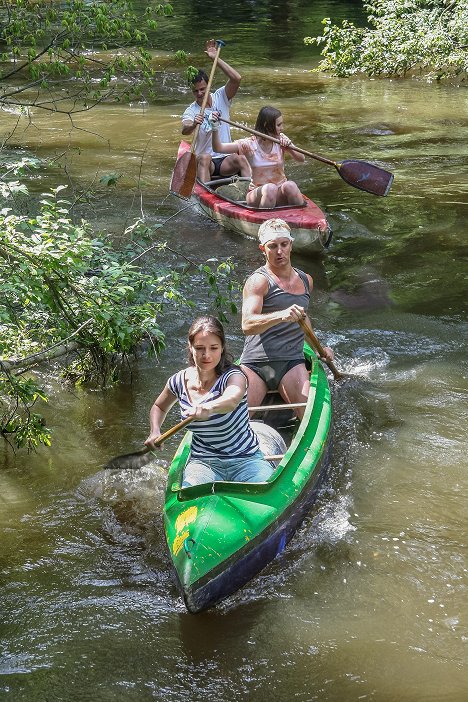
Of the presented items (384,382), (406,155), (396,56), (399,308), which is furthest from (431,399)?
(396,56)

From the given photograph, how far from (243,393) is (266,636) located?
1163 millimetres

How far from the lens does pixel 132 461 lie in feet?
17.2

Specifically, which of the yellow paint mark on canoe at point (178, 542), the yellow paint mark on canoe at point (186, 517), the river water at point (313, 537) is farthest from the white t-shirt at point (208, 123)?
the yellow paint mark on canoe at point (178, 542)

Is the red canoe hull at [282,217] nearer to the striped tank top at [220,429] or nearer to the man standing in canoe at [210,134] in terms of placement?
the man standing in canoe at [210,134]

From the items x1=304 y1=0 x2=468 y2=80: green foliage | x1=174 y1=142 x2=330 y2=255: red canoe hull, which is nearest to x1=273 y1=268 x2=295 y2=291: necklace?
x1=174 y1=142 x2=330 y2=255: red canoe hull

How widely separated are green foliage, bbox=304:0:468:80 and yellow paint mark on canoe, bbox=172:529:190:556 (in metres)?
12.8

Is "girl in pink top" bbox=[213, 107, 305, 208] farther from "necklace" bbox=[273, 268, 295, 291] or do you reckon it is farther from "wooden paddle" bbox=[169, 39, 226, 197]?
"necklace" bbox=[273, 268, 295, 291]

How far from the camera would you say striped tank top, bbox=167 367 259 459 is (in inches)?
184

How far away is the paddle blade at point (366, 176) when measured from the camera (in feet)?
31.6

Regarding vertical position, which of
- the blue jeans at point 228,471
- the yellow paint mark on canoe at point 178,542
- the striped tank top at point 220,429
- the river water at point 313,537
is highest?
the striped tank top at point 220,429

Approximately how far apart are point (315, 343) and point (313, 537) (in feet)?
4.72

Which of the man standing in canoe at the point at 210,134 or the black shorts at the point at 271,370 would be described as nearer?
the black shorts at the point at 271,370

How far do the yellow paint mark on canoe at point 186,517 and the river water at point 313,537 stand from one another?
0.38 metres

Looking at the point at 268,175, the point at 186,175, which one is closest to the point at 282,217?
the point at 268,175
